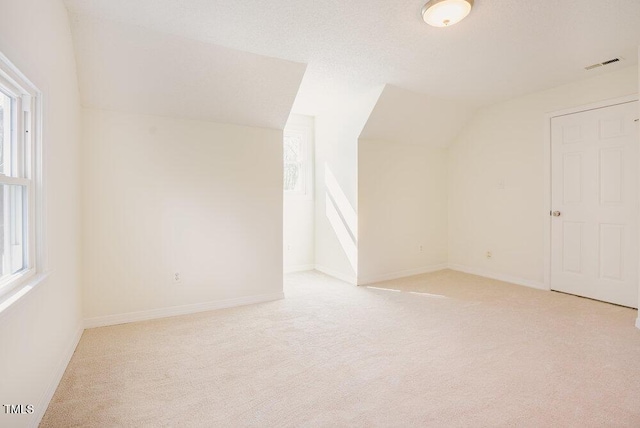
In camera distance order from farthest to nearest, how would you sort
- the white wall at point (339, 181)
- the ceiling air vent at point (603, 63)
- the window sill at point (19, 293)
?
the white wall at point (339, 181) → the ceiling air vent at point (603, 63) → the window sill at point (19, 293)

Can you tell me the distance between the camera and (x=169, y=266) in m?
3.26

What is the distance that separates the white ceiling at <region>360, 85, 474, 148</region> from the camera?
13.3 ft

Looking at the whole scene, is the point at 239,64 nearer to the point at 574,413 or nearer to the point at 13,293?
the point at 13,293

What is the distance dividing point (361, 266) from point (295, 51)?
2.74m

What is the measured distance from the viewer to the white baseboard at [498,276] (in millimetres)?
4172

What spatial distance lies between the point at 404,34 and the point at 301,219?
318 cm

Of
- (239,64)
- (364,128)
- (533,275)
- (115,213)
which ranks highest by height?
(239,64)

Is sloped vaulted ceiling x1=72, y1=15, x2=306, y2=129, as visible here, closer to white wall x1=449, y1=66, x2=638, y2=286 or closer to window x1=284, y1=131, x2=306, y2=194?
window x1=284, y1=131, x2=306, y2=194

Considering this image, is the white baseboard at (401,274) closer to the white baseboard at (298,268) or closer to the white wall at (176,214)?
the white baseboard at (298,268)

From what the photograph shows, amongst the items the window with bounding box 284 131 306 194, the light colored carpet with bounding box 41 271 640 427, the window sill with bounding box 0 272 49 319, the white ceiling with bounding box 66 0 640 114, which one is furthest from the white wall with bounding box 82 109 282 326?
the window with bounding box 284 131 306 194

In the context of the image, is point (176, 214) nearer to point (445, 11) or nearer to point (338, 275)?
point (338, 275)

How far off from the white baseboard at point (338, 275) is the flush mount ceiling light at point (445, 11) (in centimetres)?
307

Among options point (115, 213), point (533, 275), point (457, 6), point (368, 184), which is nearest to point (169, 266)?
point (115, 213)

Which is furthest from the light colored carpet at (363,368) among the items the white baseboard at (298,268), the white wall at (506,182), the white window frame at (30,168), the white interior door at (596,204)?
the white baseboard at (298,268)
